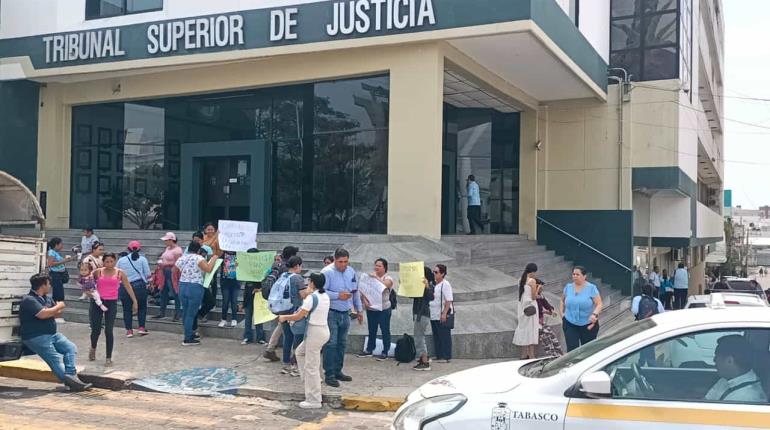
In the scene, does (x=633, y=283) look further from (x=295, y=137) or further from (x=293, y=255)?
(x=293, y=255)

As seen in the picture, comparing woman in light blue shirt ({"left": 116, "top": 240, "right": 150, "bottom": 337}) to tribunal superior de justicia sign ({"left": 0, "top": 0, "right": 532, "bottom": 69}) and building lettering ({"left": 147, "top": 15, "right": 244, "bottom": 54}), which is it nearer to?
tribunal superior de justicia sign ({"left": 0, "top": 0, "right": 532, "bottom": 69})

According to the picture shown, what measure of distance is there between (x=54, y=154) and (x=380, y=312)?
14.9 meters

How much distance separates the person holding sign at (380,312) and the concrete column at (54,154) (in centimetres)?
1410

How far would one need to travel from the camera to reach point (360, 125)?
651 inches

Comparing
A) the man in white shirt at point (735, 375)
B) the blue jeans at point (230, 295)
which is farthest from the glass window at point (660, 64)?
the man in white shirt at point (735, 375)

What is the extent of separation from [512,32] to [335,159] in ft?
19.0

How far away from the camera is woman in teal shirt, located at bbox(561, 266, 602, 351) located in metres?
8.70

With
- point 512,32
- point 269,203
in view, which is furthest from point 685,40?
point 269,203

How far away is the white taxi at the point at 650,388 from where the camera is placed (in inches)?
147

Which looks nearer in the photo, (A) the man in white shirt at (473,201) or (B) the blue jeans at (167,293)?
(B) the blue jeans at (167,293)

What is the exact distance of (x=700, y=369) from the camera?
4.04m

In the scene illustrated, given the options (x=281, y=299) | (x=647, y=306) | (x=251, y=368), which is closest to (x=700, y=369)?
(x=281, y=299)

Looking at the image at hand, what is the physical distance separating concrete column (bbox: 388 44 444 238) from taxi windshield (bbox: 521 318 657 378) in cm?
967

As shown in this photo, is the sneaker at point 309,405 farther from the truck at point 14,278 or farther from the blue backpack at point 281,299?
the truck at point 14,278
